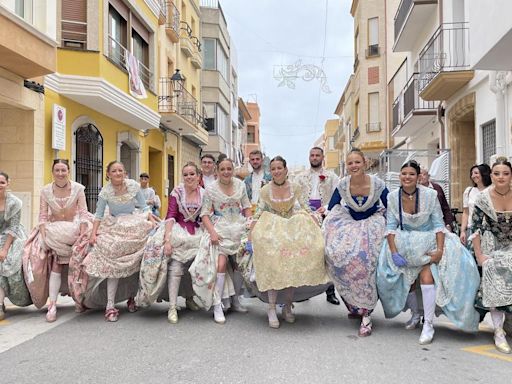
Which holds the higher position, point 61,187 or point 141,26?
point 141,26

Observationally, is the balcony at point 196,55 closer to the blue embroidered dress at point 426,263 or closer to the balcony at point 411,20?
the balcony at point 411,20

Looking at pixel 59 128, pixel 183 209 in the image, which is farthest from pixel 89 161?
pixel 183 209

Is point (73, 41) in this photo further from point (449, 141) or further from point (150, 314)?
point (449, 141)

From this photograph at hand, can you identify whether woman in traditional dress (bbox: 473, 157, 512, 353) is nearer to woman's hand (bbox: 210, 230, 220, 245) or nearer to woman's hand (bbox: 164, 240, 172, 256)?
woman's hand (bbox: 210, 230, 220, 245)

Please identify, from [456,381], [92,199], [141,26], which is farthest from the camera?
[141,26]

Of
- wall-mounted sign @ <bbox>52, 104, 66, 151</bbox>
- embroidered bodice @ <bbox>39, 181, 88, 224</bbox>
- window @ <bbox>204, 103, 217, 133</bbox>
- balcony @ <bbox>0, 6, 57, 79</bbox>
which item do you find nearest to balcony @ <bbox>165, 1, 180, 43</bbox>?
window @ <bbox>204, 103, 217, 133</bbox>

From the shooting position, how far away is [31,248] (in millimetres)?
5652

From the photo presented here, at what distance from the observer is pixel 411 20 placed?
1593 centimetres

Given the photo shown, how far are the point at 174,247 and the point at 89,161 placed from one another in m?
8.16

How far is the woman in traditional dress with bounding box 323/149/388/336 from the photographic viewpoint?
16.2 feet

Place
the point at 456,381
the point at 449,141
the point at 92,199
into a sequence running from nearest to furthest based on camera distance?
1. the point at 456,381
2. the point at 92,199
3. the point at 449,141

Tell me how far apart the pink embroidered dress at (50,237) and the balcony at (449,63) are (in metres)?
9.27

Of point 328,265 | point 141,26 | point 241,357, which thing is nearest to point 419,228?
point 328,265

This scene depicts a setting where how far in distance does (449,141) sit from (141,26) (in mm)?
9790
